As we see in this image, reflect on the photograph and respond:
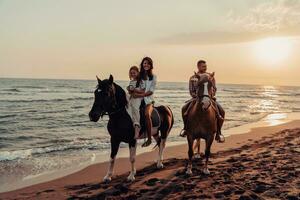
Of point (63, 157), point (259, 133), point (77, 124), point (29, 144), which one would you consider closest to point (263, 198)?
point (63, 157)

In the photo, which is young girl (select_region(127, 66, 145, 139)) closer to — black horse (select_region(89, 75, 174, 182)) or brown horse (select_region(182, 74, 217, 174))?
black horse (select_region(89, 75, 174, 182))

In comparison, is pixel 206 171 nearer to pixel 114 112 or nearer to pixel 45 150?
pixel 114 112

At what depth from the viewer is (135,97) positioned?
8406 millimetres

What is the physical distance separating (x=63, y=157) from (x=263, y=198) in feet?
23.2

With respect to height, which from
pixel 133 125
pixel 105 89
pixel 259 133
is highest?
pixel 105 89

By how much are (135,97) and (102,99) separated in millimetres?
1114

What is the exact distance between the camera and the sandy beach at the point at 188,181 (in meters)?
6.63

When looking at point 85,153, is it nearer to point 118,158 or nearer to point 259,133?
point 118,158

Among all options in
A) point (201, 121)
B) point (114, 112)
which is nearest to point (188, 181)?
point (201, 121)

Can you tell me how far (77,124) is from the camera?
64.0 feet

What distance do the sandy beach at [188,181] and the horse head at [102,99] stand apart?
1.56 meters

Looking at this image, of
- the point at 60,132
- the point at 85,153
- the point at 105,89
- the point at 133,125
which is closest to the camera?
the point at 105,89

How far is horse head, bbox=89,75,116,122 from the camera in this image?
7.39 m

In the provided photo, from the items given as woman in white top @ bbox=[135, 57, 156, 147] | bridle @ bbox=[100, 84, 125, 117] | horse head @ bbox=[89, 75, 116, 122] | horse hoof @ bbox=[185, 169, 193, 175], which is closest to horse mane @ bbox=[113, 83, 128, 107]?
bridle @ bbox=[100, 84, 125, 117]
